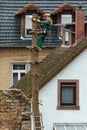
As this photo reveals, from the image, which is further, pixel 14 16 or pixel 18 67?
pixel 14 16

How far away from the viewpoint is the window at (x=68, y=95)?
2320cm

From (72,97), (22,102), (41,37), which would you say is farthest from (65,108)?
(41,37)

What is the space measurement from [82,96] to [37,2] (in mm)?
14239

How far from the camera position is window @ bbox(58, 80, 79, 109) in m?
23.2

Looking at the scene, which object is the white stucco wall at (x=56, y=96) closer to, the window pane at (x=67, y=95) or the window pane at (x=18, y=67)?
the window pane at (x=67, y=95)

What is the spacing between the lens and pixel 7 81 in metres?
34.5

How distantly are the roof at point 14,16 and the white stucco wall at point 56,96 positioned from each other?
447 inches

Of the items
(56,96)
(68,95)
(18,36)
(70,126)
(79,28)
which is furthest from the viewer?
(18,36)

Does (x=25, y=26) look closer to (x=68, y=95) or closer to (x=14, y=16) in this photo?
(x=14, y=16)

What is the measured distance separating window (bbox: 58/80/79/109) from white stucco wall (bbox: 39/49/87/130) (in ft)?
0.51

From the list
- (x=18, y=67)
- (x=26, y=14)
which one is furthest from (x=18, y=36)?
(x=18, y=67)

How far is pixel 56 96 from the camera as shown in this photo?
23.1 m

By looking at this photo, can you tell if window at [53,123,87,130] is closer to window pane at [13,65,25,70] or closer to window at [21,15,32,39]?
window pane at [13,65,25,70]

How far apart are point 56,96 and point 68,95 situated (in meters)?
0.53
